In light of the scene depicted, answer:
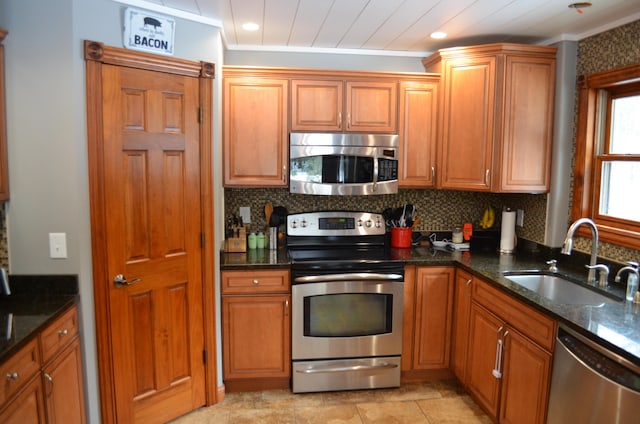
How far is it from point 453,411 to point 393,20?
8.22 feet

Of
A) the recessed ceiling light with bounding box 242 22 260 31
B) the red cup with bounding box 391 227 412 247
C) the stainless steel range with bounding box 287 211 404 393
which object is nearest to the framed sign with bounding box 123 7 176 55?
the recessed ceiling light with bounding box 242 22 260 31

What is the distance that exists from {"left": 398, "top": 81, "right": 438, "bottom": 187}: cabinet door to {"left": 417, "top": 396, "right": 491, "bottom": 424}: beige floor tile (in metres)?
1.53

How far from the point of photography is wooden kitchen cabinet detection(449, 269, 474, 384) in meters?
2.88

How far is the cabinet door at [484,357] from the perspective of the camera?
2.52 m

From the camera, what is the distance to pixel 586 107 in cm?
279

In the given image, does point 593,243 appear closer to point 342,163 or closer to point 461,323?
point 461,323

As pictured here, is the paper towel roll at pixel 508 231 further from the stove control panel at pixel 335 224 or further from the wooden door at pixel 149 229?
the wooden door at pixel 149 229

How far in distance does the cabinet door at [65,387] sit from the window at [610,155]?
301cm

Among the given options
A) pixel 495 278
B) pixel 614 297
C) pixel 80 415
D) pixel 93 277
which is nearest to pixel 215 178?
pixel 93 277

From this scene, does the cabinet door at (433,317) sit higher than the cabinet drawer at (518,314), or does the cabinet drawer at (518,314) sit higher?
the cabinet drawer at (518,314)

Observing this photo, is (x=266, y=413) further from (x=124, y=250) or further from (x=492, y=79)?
(x=492, y=79)

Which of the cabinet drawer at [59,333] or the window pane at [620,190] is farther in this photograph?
the window pane at [620,190]

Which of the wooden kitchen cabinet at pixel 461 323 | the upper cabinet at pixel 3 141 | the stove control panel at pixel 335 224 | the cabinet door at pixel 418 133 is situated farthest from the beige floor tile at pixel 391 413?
the upper cabinet at pixel 3 141

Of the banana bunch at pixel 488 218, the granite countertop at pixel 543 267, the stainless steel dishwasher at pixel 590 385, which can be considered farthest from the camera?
the banana bunch at pixel 488 218
